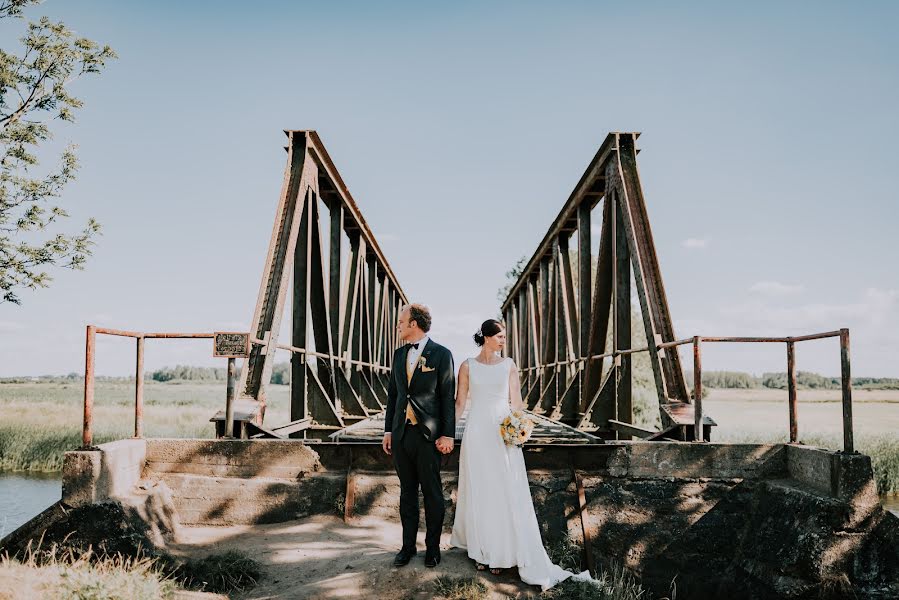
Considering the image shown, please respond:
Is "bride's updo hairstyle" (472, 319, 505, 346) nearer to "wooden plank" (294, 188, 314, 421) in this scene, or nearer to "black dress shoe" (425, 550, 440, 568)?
"black dress shoe" (425, 550, 440, 568)

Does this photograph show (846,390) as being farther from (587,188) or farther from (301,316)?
(301,316)

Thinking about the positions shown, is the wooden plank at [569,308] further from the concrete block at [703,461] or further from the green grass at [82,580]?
the green grass at [82,580]

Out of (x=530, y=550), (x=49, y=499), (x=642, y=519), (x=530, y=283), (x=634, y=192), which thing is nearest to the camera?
(x=530, y=550)

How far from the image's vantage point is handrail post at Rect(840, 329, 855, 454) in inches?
208

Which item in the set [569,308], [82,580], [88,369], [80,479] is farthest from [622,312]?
[82,580]

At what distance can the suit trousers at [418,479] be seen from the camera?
4.60m

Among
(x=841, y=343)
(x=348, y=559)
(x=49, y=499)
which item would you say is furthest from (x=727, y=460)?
(x=49, y=499)

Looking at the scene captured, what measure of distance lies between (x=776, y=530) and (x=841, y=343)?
5.32 ft

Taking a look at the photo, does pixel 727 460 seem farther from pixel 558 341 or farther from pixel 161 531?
pixel 558 341

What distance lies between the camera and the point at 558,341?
13453 mm

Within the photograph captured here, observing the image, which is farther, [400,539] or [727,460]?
[727,460]

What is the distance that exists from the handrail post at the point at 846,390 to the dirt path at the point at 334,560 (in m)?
2.88

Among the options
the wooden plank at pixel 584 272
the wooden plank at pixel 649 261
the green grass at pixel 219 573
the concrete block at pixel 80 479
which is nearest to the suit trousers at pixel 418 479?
the green grass at pixel 219 573

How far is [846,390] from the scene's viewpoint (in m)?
5.33
